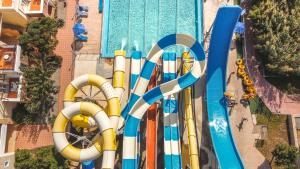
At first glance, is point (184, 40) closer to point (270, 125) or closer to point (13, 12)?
point (270, 125)

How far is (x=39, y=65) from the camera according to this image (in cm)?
2920

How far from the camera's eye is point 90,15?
32656 millimetres

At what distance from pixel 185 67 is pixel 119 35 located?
7.38 meters

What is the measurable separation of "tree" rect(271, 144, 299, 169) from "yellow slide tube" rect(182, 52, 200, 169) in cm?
657

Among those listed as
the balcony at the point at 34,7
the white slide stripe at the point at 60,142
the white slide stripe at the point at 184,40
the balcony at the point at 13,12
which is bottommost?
the white slide stripe at the point at 60,142

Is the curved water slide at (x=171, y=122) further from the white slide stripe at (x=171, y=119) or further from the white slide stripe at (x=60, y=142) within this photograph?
the white slide stripe at (x=60, y=142)

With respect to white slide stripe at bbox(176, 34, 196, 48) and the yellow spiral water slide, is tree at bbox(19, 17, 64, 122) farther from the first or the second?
white slide stripe at bbox(176, 34, 196, 48)

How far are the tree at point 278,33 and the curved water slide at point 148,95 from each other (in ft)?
21.9

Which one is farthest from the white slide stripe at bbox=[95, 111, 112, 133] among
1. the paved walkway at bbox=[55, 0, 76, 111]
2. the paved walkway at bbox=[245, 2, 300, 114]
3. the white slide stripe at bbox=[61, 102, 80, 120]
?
the paved walkway at bbox=[245, 2, 300, 114]

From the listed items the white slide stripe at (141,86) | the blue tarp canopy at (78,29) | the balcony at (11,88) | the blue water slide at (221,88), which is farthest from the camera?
the blue tarp canopy at (78,29)

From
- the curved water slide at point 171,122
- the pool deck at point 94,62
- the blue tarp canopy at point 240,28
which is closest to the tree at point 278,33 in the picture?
the blue tarp canopy at point 240,28

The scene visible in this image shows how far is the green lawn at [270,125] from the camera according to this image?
28.6 meters

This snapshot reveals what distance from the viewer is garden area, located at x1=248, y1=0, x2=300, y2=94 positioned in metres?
28.4

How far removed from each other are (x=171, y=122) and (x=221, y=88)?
5.23 meters
